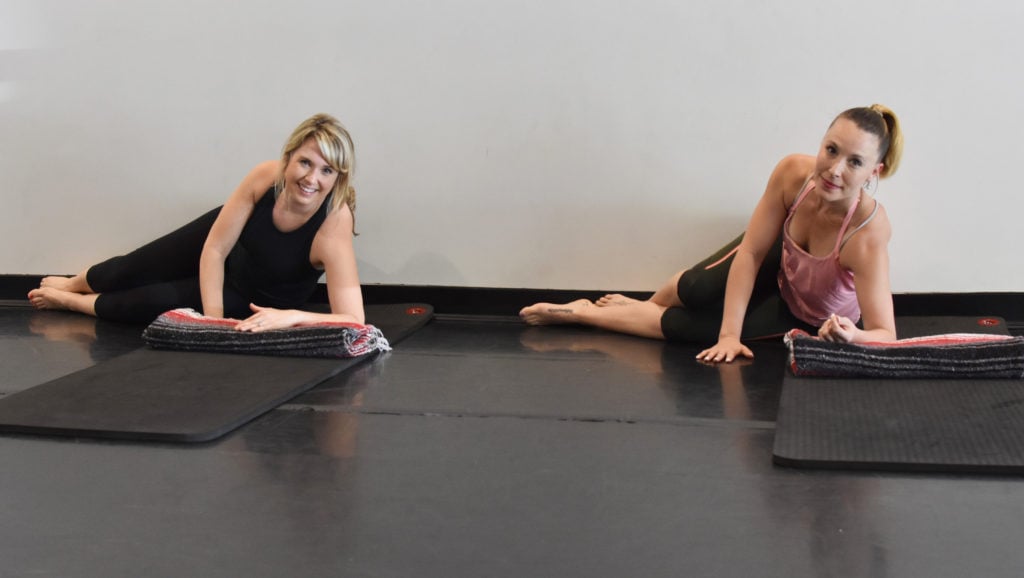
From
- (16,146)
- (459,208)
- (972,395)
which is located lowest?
(972,395)

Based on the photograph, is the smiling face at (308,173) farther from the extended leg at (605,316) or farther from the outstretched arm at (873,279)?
the outstretched arm at (873,279)

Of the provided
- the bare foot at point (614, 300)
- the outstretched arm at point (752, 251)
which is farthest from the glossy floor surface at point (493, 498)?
the bare foot at point (614, 300)

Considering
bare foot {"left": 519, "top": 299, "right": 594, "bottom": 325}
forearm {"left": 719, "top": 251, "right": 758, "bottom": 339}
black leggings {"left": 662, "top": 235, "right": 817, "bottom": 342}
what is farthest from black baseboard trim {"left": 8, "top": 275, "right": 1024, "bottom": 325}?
forearm {"left": 719, "top": 251, "right": 758, "bottom": 339}

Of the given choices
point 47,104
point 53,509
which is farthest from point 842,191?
point 47,104

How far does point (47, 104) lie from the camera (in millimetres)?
4148

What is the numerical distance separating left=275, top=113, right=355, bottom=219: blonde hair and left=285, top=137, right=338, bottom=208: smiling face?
2 centimetres

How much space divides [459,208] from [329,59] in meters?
0.74

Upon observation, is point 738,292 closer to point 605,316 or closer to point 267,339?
point 605,316

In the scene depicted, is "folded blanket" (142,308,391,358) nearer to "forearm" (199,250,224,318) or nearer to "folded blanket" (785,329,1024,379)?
"forearm" (199,250,224,318)

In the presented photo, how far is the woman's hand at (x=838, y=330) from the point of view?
272cm

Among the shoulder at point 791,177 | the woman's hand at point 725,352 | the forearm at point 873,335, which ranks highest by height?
the shoulder at point 791,177

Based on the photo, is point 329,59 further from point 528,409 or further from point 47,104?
point 528,409

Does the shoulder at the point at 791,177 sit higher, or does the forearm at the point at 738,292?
the shoulder at the point at 791,177

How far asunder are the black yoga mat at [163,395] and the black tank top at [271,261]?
468 millimetres
